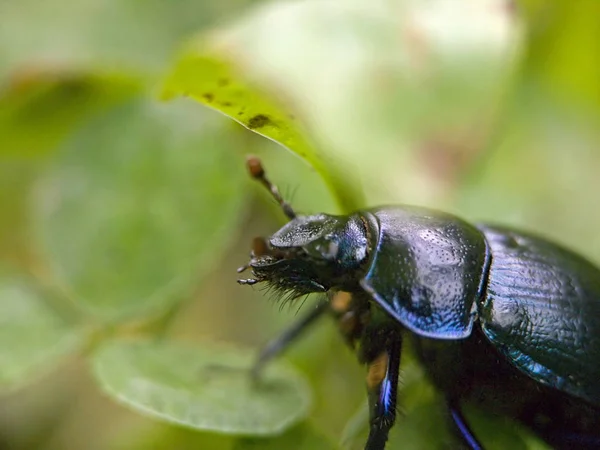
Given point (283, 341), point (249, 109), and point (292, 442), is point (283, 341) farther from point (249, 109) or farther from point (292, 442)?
point (249, 109)

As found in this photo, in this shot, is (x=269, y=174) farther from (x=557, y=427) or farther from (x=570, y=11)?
(x=570, y=11)

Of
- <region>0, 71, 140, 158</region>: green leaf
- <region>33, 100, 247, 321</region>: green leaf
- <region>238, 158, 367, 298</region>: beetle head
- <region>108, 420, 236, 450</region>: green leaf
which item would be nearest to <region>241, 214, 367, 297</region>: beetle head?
<region>238, 158, 367, 298</region>: beetle head

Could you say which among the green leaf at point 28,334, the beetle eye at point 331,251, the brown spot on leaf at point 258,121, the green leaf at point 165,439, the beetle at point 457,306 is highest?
the brown spot on leaf at point 258,121

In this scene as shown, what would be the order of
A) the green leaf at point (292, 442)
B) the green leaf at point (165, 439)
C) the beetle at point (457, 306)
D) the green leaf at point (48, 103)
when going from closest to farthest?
the beetle at point (457, 306) < the green leaf at point (292, 442) < the green leaf at point (165, 439) < the green leaf at point (48, 103)

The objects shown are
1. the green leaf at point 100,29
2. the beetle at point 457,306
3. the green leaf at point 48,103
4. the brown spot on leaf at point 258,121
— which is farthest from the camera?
the green leaf at point 100,29

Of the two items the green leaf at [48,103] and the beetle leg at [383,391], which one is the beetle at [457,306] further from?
the green leaf at [48,103]

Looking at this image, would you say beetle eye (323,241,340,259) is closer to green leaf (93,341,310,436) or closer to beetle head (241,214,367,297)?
beetle head (241,214,367,297)

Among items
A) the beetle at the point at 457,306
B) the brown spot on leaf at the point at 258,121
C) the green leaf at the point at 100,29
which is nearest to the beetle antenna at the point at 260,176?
the beetle at the point at 457,306

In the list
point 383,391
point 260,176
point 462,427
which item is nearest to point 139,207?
point 260,176
